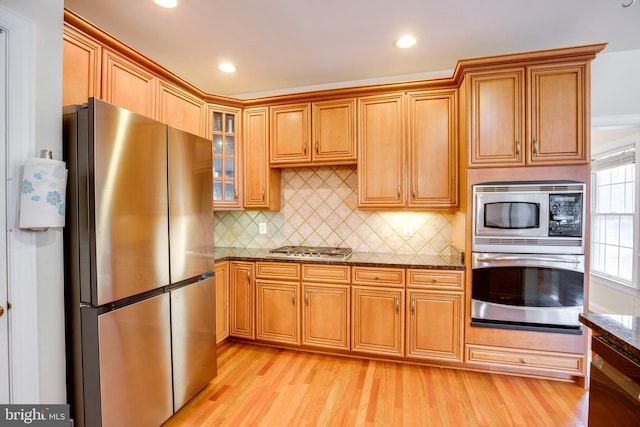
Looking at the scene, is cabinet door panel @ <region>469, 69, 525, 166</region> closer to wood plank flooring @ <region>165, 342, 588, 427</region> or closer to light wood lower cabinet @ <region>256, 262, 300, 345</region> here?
wood plank flooring @ <region>165, 342, 588, 427</region>

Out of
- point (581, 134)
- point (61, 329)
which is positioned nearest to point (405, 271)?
point (581, 134)

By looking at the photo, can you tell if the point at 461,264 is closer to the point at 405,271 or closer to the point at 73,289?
the point at 405,271

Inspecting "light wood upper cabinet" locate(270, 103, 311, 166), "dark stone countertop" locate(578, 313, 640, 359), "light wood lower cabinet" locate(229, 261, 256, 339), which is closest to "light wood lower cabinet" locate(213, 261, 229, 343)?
"light wood lower cabinet" locate(229, 261, 256, 339)

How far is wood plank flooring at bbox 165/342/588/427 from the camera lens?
1.81 meters

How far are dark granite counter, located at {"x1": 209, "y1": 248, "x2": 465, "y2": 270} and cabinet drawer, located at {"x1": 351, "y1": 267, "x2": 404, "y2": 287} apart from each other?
43 mm

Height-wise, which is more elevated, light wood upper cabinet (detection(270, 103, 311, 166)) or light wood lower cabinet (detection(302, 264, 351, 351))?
light wood upper cabinet (detection(270, 103, 311, 166))

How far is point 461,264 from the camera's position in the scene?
234cm

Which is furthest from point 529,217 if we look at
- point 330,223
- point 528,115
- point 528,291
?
point 330,223

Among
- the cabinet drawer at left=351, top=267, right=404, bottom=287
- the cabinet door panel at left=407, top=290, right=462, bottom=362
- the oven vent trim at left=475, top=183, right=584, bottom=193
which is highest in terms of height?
the oven vent trim at left=475, top=183, right=584, bottom=193

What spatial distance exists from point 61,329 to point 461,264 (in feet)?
8.32

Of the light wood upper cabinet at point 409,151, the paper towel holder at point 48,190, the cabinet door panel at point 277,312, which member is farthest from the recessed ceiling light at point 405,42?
the paper towel holder at point 48,190

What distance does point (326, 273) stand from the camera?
8.46 feet

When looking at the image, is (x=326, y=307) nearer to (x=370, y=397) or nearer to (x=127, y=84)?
(x=370, y=397)

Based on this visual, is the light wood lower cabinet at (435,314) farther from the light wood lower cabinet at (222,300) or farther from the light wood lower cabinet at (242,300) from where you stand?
the light wood lower cabinet at (222,300)
